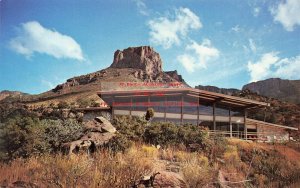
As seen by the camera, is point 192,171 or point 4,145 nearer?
point 192,171

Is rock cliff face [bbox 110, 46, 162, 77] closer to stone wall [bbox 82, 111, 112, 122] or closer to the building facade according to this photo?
the building facade

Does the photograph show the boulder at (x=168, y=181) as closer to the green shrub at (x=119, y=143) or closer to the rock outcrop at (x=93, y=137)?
the rock outcrop at (x=93, y=137)

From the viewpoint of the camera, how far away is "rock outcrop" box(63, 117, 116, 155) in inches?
507

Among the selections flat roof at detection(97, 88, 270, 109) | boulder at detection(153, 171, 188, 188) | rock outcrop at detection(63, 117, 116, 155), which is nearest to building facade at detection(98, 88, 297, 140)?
flat roof at detection(97, 88, 270, 109)

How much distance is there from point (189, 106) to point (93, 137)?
578 inches

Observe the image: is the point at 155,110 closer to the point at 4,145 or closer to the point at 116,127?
the point at 116,127

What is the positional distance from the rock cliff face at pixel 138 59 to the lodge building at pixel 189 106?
3587 inches

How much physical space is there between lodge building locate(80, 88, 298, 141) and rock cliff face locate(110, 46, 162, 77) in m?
91.1

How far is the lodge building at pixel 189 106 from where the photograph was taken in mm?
26500

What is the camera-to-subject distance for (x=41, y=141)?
1220cm

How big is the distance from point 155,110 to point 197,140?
32.5 feet

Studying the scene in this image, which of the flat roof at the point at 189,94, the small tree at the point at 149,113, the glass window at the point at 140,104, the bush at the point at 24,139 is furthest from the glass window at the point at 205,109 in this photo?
the bush at the point at 24,139

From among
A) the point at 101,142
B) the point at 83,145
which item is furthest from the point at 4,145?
the point at 101,142

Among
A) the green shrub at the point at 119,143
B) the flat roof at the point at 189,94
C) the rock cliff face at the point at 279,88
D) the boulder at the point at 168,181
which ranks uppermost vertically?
the rock cliff face at the point at 279,88
